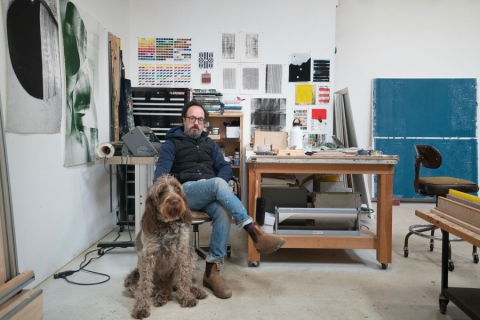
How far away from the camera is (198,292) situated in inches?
76.6

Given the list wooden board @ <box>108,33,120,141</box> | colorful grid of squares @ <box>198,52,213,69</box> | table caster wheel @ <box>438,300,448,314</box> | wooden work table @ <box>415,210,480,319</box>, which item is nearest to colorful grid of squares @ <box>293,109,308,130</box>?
→ colorful grid of squares @ <box>198,52,213,69</box>

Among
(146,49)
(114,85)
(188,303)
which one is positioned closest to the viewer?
(188,303)

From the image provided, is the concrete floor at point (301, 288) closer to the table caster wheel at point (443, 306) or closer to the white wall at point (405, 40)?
the table caster wheel at point (443, 306)

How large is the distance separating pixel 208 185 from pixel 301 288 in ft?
2.92

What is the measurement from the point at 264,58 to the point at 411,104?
7.14ft

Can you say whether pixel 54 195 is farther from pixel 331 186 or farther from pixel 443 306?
pixel 443 306

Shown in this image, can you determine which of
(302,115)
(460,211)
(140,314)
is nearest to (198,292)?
(140,314)

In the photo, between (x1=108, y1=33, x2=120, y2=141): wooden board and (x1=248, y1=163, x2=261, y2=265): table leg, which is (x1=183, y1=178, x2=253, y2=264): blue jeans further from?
(x1=108, y1=33, x2=120, y2=141): wooden board

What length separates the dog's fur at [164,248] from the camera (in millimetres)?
1781

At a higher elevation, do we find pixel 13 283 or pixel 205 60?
pixel 205 60

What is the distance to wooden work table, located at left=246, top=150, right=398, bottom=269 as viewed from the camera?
231 centimetres

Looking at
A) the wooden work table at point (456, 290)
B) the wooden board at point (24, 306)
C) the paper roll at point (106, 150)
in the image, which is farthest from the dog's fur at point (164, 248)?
the wooden work table at point (456, 290)

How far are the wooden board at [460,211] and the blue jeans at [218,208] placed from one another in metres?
1.07

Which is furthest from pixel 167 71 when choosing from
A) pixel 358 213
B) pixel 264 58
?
pixel 358 213
